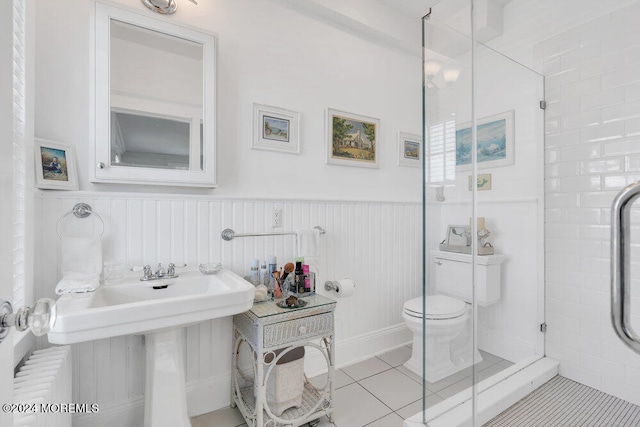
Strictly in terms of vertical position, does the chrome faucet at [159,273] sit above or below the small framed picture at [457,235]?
below

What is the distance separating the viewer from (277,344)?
60.4 inches

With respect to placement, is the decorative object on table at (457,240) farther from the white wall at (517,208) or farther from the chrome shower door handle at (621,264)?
the chrome shower door handle at (621,264)

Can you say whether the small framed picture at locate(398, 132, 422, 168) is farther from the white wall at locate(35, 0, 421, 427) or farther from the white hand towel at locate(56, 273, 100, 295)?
the white hand towel at locate(56, 273, 100, 295)

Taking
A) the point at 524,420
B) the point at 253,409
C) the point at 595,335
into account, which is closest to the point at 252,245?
the point at 253,409

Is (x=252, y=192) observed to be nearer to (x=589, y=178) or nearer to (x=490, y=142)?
(x=490, y=142)

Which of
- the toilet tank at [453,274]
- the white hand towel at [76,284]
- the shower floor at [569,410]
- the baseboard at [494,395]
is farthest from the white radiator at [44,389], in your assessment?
the shower floor at [569,410]

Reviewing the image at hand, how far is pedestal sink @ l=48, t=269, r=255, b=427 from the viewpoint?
1.06 metres

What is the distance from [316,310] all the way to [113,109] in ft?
4.67

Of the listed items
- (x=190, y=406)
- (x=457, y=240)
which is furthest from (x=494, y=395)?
(x=190, y=406)

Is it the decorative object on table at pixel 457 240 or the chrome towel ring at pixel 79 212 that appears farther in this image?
the decorative object on table at pixel 457 240

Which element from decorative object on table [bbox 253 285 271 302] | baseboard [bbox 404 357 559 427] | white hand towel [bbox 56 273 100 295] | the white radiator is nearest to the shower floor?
baseboard [bbox 404 357 559 427]

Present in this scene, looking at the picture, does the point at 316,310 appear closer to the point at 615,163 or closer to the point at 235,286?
the point at 235,286

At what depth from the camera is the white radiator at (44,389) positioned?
2.92 ft

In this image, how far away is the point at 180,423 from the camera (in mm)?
1434
